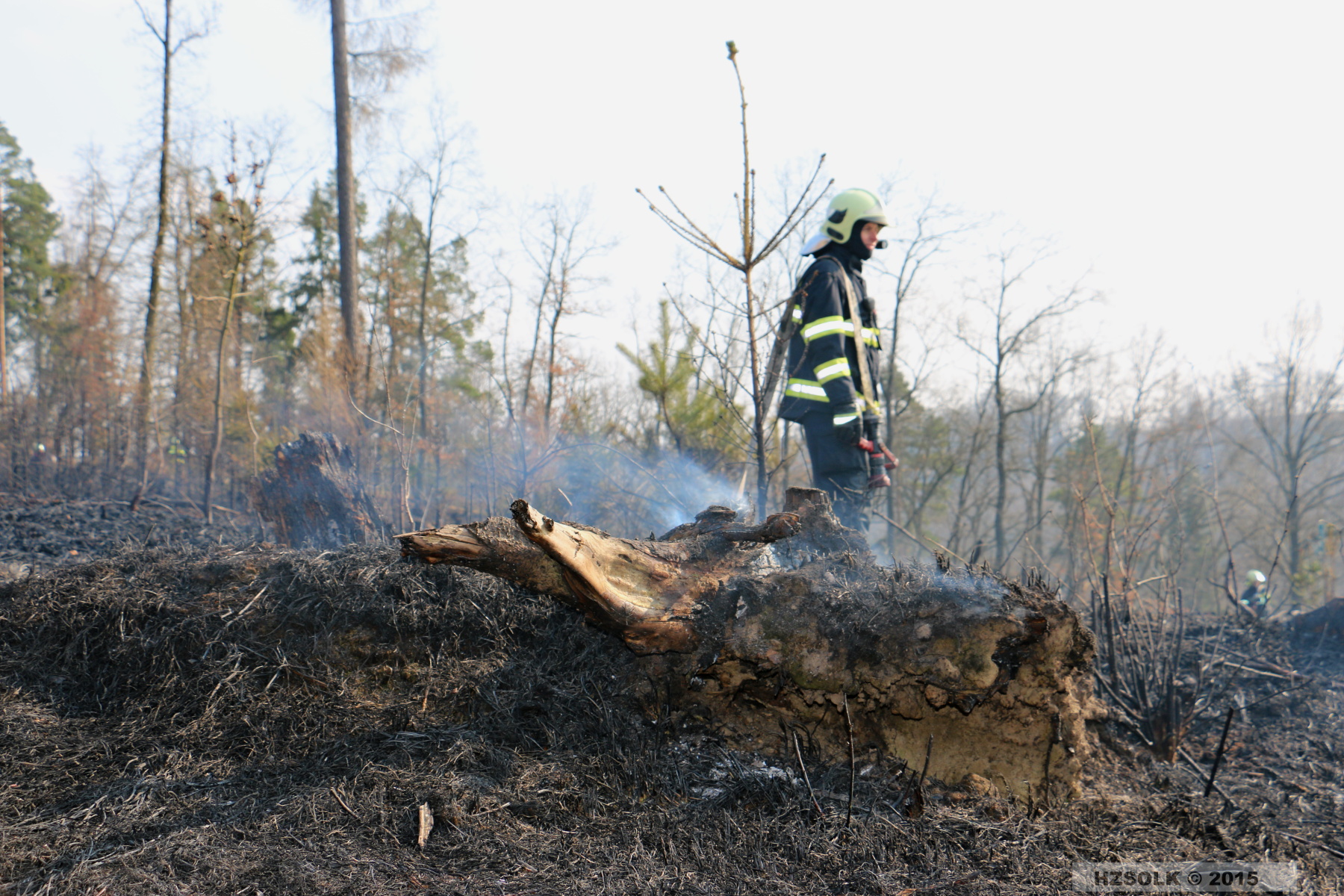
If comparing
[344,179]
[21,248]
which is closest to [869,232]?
[344,179]

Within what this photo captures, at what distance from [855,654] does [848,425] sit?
2115mm

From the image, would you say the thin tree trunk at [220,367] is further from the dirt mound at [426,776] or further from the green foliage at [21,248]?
the green foliage at [21,248]

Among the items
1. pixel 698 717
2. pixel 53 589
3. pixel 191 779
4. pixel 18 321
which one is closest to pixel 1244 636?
pixel 698 717

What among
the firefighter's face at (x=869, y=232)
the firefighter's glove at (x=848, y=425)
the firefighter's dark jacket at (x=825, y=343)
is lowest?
the firefighter's glove at (x=848, y=425)

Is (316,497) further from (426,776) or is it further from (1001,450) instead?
(1001,450)

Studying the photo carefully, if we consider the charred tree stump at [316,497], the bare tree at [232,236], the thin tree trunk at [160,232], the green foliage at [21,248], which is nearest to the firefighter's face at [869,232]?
the charred tree stump at [316,497]

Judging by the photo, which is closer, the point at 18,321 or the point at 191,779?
the point at 191,779

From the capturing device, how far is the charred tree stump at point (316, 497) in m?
4.93

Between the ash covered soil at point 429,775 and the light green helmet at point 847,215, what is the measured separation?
3.39 meters

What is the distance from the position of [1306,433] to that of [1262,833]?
24.6 m

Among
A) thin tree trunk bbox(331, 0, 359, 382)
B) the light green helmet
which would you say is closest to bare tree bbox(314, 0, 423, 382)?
thin tree trunk bbox(331, 0, 359, 382)

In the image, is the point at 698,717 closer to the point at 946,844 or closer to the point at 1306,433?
the point at 946,844

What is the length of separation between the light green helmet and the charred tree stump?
3.78m

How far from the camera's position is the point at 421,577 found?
298 cm
